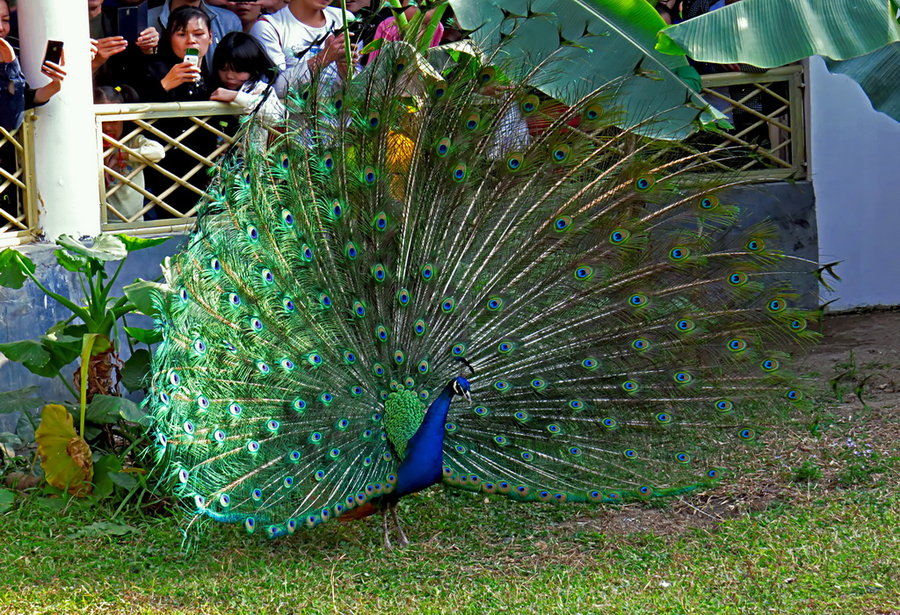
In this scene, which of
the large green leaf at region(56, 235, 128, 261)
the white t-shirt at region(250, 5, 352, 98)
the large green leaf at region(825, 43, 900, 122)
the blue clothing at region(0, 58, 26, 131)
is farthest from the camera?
the white t-shirt at region(250, 5, 352, 98)

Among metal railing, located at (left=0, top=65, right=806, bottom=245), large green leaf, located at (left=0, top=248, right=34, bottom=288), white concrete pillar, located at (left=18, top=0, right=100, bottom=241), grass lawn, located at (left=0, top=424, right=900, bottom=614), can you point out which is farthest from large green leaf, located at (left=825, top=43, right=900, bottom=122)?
large green leaf, located at (left=0, top=248, right=34, bottom=288)

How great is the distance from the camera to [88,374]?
218 inches

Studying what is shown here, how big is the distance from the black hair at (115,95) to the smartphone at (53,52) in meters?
0.73

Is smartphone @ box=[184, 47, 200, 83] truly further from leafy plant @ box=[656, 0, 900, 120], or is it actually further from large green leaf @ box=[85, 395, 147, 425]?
leafy plant @ box=[656, 0, 900, 120]

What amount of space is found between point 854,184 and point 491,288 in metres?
5.02

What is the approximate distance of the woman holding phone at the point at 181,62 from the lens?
6.78m

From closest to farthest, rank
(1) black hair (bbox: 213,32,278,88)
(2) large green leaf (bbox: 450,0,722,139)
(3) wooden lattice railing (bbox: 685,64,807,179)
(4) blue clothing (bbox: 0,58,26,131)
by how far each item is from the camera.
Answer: (2) large green leaf (bbox: 450,0,722,139), (4) blue clothing (bbox: 0,58,26,131), (1) black hair (bbox: 213,32,278,88), (3) wooden lattice railing (bbox: 685,64,807,179)

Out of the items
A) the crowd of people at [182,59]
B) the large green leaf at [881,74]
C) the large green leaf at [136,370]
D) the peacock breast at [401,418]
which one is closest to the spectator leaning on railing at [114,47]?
the crowd of people at [182,59]

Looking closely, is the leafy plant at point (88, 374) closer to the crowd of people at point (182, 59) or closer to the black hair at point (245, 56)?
the crowd of people at point (182, 59)

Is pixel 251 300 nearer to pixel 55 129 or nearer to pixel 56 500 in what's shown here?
pixel 56 500

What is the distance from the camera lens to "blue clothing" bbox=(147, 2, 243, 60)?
7188mm

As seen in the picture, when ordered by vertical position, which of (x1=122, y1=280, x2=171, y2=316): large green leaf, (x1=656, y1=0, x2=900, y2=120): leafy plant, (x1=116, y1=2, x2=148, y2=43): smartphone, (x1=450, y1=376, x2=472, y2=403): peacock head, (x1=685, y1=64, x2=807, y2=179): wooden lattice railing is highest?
(x1=656, y1=0, x2=900, y2=120): leafy plant

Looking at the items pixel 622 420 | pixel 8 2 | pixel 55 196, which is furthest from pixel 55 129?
pixel 622 420

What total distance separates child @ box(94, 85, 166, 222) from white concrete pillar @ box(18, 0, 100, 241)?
0.74ft
